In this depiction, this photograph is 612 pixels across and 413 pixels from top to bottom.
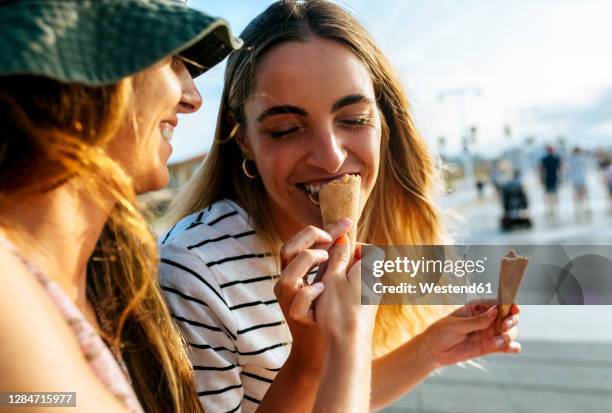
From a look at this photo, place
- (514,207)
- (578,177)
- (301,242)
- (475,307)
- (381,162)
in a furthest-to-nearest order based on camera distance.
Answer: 1. (578,177)
2. (514,207)
3. (381,162)
4. (475,307)
5. (301,242)

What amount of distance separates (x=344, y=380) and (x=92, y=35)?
0.87 m

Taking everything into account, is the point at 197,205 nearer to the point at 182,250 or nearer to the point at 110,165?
the point at 182,250

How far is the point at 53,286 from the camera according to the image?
1.08 m

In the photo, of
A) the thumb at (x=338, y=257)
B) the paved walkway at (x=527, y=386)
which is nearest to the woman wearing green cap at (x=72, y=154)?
the thumb at (x=338, y=257)

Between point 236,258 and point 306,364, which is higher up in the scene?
point 236,258

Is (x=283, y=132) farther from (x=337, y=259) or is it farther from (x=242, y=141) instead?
(x=337, y=259)

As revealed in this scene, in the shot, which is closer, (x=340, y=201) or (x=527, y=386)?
(x=340, y=201)

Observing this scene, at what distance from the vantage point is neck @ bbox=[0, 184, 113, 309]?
3.56 ft

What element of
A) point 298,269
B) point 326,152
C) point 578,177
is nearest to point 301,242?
point 298,269

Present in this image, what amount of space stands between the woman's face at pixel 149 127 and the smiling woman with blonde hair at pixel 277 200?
1.59ft

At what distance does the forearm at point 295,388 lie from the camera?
1.71 metres

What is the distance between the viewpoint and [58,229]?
1149mm

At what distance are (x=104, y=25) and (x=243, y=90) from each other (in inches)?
43.9

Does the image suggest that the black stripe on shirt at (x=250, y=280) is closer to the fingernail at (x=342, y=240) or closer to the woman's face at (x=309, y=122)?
the woman's face at (x=309, y=122)
